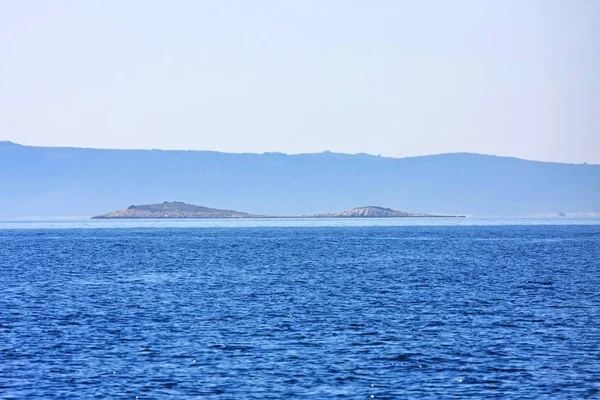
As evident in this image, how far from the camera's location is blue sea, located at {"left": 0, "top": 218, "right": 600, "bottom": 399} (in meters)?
33.4

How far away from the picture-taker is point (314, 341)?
4175cm

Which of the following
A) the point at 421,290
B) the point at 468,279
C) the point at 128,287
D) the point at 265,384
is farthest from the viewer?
the point at 468,279

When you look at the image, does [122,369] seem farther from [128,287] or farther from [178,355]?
[128,287]

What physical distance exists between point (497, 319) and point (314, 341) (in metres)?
11.4

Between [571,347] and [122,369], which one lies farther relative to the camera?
[571,347]


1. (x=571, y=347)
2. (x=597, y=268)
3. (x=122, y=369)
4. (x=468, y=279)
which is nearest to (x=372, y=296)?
(x=468, y=279)

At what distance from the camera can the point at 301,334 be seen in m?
43.7

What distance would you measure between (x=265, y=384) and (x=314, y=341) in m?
8.47

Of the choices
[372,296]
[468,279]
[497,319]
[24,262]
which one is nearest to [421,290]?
[372,296]

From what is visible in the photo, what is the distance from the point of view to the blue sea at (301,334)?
33406 millimetres

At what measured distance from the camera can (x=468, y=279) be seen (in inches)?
2936

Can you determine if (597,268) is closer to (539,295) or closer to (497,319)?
(539,295)

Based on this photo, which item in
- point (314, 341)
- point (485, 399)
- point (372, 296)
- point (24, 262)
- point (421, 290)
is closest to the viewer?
point (485, 399)

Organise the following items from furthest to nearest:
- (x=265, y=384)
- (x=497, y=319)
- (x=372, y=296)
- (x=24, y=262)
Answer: (x=24, y=262) → (x=372, y=296) → (x=497, y=319) → (x=265, y=384)
